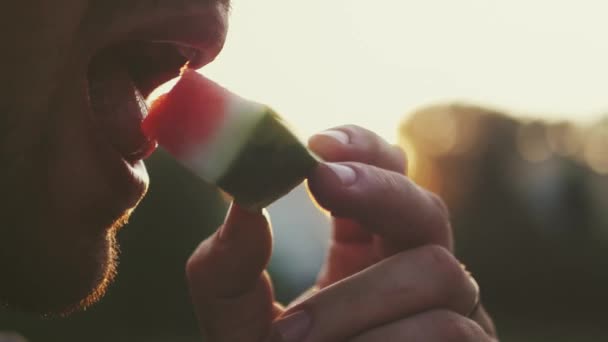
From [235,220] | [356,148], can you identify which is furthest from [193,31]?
[356,148]

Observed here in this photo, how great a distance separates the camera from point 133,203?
2242mm

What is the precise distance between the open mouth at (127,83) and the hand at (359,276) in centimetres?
35

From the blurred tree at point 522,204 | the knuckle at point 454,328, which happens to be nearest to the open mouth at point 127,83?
the knuckle at point 454,328

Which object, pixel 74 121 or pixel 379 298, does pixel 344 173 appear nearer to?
pixel 379 298

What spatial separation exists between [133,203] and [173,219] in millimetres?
24359

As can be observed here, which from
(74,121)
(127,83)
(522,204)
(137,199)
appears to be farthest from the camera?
(522,204)

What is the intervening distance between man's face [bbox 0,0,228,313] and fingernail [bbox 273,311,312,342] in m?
0.57

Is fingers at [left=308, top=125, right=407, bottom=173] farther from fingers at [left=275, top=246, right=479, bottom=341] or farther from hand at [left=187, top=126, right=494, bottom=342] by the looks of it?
fingers at [left=275, top=246, right=479, bottom=341]

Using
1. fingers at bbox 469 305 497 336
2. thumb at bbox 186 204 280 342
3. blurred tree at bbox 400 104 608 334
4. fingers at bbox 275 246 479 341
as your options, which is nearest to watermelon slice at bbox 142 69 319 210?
thumb at bbox 186 204 280 342

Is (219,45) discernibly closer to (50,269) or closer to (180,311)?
(50,269)

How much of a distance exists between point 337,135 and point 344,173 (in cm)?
36

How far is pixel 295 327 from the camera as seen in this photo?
7.07ft

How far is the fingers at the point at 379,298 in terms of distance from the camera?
2.14 meters

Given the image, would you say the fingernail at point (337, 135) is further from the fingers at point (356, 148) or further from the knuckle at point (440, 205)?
the knuckle at point (440, 205)
